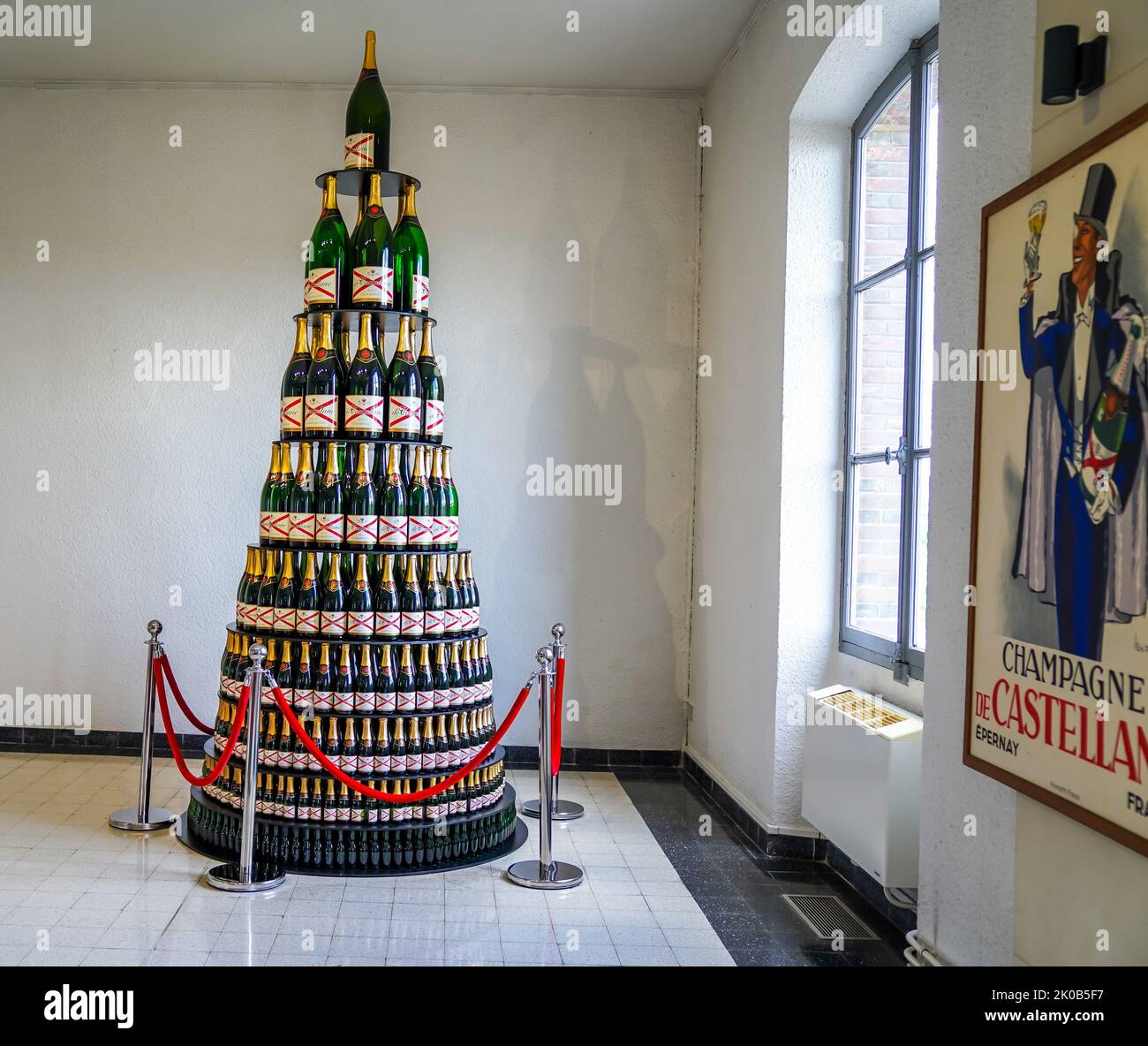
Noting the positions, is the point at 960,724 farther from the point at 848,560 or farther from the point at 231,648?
the point at 231,648

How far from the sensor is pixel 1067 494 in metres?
2.46

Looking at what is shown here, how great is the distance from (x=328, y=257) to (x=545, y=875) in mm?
2804

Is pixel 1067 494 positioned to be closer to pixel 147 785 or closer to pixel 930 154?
pixel 930 154

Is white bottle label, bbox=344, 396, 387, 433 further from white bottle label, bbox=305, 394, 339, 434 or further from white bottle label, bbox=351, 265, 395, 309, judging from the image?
white bottle label, bbox=351, 265, 395, 309

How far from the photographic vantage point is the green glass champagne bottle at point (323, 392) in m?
4.56

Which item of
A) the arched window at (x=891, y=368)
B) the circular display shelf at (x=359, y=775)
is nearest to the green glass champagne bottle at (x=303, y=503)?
the circular display shelf at (x=359, y=775)

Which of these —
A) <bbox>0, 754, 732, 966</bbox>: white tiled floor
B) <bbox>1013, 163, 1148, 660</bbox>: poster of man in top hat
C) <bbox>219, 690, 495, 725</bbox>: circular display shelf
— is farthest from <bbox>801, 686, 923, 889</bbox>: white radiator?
<bbox>219, 690, 495, 725</bbox>: circular display shelf

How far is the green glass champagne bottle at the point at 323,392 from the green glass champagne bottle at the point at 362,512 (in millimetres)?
188

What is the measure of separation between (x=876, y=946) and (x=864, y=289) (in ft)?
8.96

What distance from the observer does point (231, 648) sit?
471cm

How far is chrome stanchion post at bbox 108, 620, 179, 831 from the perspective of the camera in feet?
15.9

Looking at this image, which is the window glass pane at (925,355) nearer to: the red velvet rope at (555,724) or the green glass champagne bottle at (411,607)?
the red velvet rope at (555,724)
